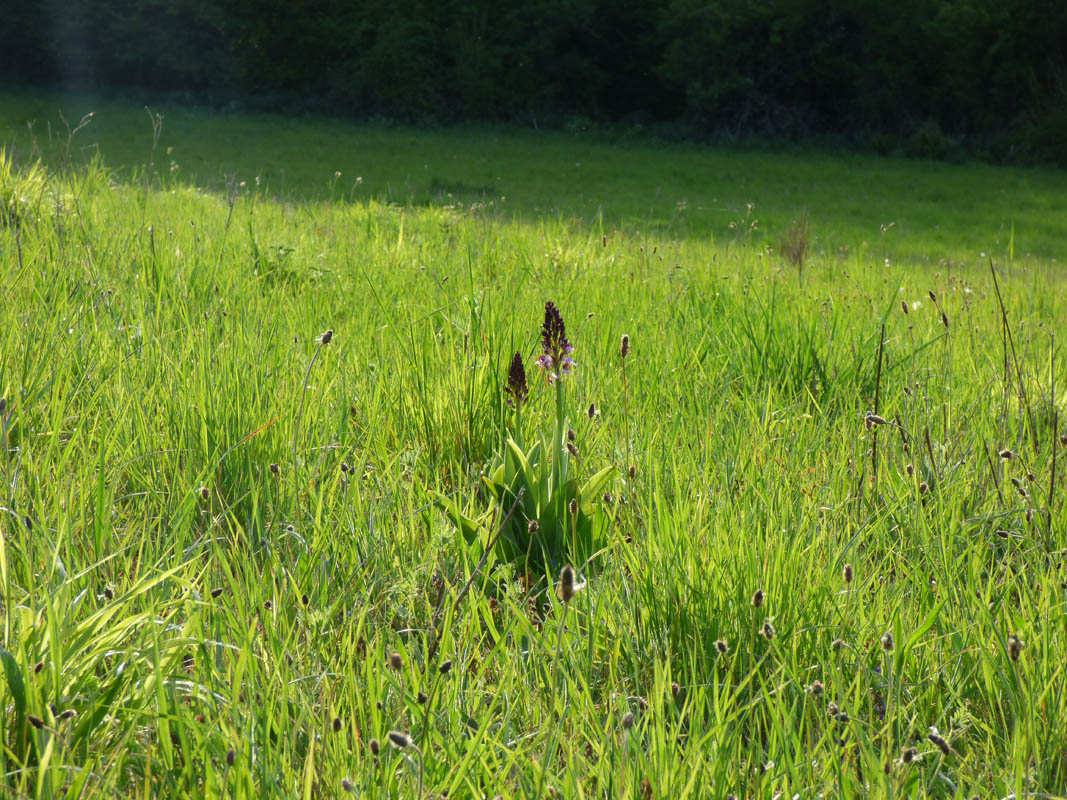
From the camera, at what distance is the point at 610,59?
30906mm

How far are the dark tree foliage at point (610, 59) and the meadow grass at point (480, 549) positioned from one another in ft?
77.0

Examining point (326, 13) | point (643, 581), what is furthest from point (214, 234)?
point (326, 13)

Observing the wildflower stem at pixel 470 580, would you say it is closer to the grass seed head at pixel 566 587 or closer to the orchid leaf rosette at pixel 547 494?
the grass seed head at pixel 566 587

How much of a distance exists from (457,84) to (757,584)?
29.9m

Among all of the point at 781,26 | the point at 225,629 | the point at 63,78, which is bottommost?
the point at 225,629

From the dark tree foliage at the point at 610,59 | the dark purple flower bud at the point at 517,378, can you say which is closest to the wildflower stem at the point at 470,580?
the dark purple flower bud at the point at 517,378

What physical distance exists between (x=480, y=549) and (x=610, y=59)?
31.9 m

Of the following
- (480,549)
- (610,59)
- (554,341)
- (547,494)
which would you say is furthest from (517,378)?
(610,59)

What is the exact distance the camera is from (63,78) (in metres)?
30.6

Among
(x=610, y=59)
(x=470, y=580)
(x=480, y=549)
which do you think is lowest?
(x=480, y=549)

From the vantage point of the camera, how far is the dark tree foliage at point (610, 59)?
2406cm

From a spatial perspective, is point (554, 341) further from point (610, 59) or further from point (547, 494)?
point (610, 59)

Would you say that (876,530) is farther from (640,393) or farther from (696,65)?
(696,65)

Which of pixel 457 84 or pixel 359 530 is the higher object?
pixel 457 84
